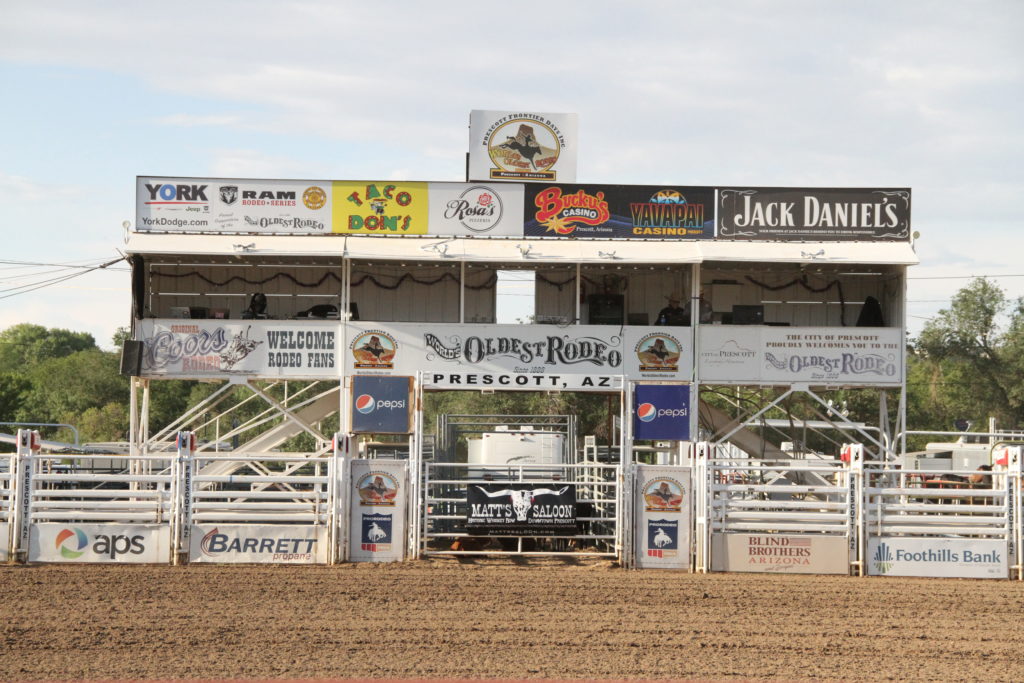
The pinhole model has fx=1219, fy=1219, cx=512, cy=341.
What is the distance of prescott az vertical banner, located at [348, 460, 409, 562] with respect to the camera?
18062 millimetres

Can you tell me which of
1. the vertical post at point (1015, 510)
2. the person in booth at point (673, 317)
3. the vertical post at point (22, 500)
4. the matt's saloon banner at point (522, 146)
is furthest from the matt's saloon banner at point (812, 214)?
the vertical post at point (22, 500)

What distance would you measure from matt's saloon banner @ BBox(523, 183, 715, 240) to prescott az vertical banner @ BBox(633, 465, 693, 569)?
26.0 ft

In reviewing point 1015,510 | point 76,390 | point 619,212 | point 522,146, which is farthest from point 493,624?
point 76,390

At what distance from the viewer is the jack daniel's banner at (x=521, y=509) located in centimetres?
1856

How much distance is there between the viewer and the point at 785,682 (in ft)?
33.4

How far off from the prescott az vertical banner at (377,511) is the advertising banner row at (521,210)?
7.80m

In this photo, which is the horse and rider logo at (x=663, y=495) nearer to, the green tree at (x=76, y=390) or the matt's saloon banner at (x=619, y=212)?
the matt's saloon banner at (x=619, y=212)

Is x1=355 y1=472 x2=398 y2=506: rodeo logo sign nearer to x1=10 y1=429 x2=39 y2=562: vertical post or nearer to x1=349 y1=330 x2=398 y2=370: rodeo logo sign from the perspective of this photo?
x1=10 y1=429 x2=39 y2=562: vertical post

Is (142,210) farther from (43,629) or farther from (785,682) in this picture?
(785,682)

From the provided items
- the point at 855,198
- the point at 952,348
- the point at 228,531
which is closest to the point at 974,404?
the point at 952,348

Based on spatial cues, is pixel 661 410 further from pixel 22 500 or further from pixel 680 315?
pixel 22 500

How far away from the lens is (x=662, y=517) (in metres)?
18.1

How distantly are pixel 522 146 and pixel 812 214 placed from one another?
6258 mm

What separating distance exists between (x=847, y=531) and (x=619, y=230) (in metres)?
9.21
